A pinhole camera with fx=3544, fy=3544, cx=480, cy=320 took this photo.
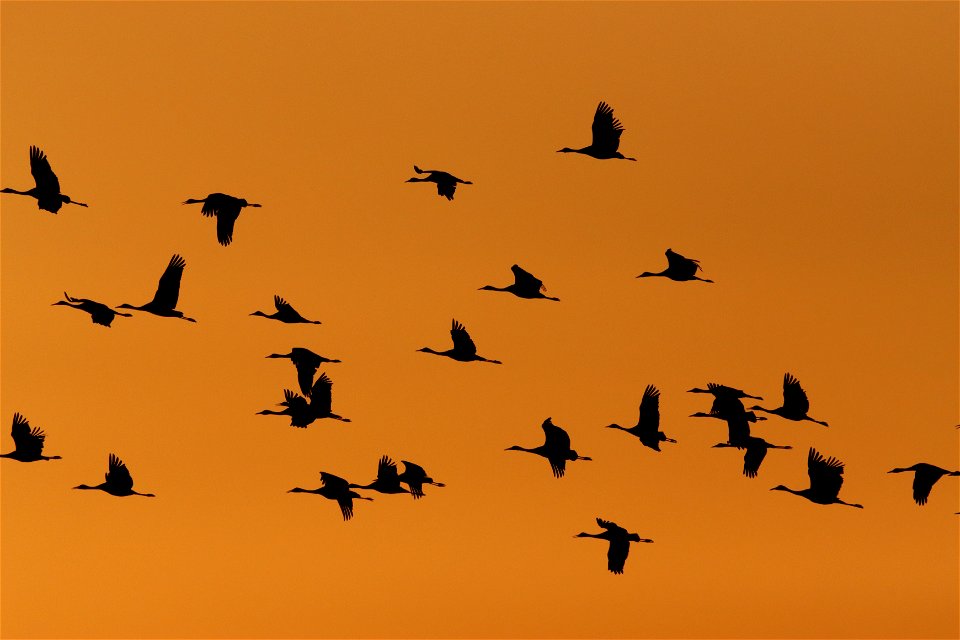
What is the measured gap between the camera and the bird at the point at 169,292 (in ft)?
273

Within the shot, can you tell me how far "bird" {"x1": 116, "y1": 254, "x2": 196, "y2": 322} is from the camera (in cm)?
8306

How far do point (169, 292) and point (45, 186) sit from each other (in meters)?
3.90

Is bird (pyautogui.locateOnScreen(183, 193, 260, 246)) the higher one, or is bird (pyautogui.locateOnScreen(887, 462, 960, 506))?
bird (pyautogui.locateOnScreen(183, 193, 260, 246))

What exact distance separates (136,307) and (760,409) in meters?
15.2

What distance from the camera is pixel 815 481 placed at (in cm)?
8256

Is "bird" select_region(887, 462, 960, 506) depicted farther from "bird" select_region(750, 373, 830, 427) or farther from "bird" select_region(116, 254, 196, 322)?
"bird" select_region(116, 254, 196, 322)

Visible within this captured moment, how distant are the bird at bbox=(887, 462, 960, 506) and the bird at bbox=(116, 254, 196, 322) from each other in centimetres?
1736

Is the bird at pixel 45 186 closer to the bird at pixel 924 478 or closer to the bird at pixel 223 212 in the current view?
the bird at pixel 223 212

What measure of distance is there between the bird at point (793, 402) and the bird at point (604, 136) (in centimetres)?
688

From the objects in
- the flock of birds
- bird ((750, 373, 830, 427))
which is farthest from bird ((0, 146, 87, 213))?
bird ((750, 373, 830, 427))

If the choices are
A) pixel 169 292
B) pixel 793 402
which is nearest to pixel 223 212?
pixel 169 292

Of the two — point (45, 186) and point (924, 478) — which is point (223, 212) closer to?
point (45, 186)

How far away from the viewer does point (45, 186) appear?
270 ft

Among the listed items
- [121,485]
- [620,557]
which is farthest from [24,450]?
[620,557]
